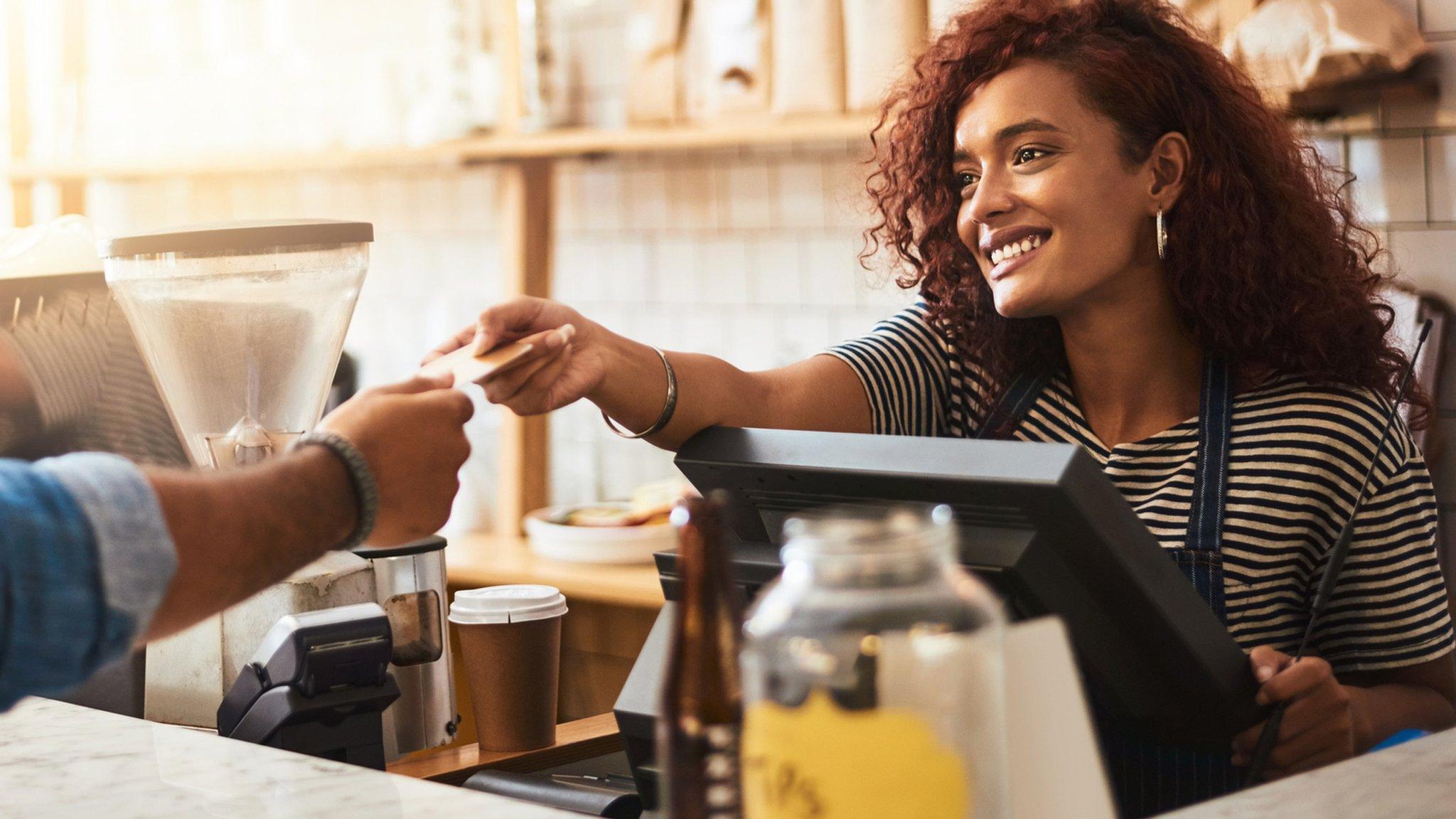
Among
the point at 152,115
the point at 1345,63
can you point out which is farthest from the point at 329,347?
the point at 152,115

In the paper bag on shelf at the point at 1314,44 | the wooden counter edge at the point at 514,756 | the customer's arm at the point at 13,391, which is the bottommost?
the wooden counter edge at the point at 514,756

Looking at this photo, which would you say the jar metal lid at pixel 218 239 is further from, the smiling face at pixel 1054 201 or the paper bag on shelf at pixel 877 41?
the paper bag on shelf at pixel 877 41

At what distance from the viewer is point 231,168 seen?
3.83 metres

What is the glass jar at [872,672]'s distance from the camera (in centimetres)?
68

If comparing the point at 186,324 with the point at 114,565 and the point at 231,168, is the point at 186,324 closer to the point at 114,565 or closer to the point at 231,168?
the point at 114,565

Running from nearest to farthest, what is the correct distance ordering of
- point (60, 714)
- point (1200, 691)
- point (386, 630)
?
point (1200, 691), point (60, 714), point (386, 630)

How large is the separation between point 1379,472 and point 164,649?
134 centimetres

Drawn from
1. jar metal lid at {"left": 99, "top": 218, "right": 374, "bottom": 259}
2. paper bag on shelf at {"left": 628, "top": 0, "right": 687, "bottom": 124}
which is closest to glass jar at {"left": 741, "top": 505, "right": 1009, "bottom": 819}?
Result: jar metal lid at {"left": 99, "top": 218, "right": 374, "bottom": 259}

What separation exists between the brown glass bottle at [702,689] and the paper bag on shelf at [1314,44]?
168 centimetres

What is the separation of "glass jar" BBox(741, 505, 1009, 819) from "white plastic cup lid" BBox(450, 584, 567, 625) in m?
0.94

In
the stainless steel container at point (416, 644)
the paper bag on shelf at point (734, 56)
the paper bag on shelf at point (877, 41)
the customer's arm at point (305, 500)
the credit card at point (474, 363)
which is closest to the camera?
the customer's arm at point (305, 500)

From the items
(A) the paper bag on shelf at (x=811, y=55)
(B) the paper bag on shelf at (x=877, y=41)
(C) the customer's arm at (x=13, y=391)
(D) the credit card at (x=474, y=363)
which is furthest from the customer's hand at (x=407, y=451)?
(A) the paper bag on shelf at (x=811, y=55)

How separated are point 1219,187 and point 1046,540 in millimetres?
895

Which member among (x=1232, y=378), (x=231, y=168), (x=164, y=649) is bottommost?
(x=164, y=649)
